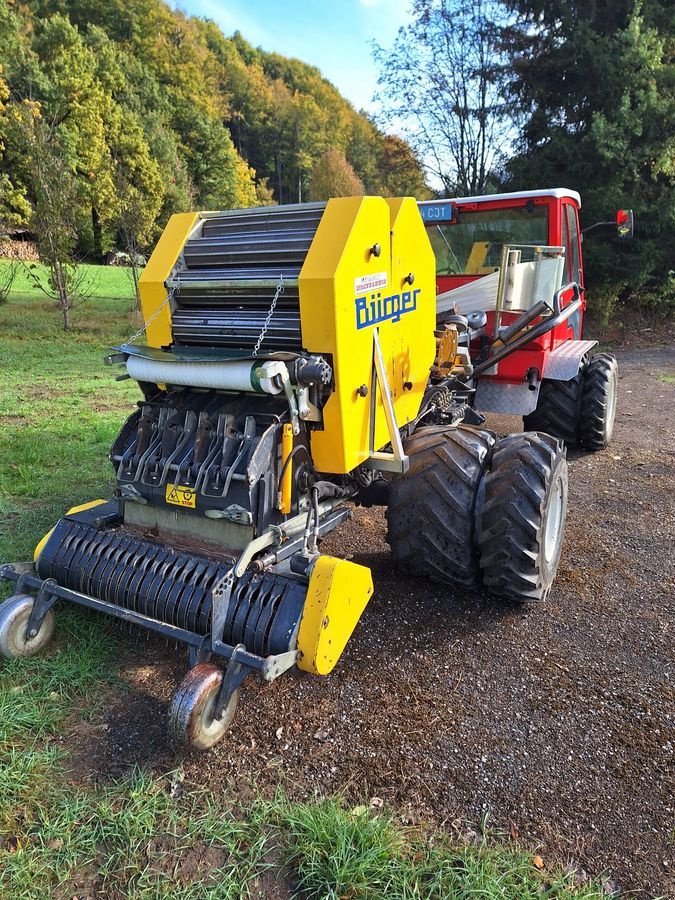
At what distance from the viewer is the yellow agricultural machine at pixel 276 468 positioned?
2.71 meters

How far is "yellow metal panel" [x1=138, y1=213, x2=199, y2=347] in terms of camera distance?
3389mm

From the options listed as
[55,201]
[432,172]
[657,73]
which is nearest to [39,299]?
[55,201]

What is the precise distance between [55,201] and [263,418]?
15190mm

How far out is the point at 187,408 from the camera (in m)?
3.19

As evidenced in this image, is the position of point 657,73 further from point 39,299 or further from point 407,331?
point 39,299

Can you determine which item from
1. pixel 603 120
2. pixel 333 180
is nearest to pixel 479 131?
pixel 603 120

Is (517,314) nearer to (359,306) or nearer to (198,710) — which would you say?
(359,306)

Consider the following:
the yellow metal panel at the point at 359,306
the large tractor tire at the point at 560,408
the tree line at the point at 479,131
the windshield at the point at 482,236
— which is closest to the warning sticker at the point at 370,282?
the yellow metal panel at the point at 359,306

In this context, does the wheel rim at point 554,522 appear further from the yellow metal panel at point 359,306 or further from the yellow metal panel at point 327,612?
the yellow metal panel at point 327,612

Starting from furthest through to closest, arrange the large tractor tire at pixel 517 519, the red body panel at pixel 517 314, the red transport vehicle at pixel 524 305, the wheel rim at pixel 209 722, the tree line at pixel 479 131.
Result: 1. the tree line at pixel 479 131
2. the red body panel at pixel 517 314
3. the red transport vehicle at pixel 524 305
4. the large tractor tire at pixel 517 519
5. the wheel rim at pixel 209 722

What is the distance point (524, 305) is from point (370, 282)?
286 centimetres

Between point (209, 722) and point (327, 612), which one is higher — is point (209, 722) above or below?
below

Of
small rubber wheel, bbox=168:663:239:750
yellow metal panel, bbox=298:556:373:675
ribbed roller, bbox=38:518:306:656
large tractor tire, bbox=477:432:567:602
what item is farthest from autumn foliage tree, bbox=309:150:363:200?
small rubber wheel, bbox=168:663:239:750

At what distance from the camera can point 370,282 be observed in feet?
9.96
